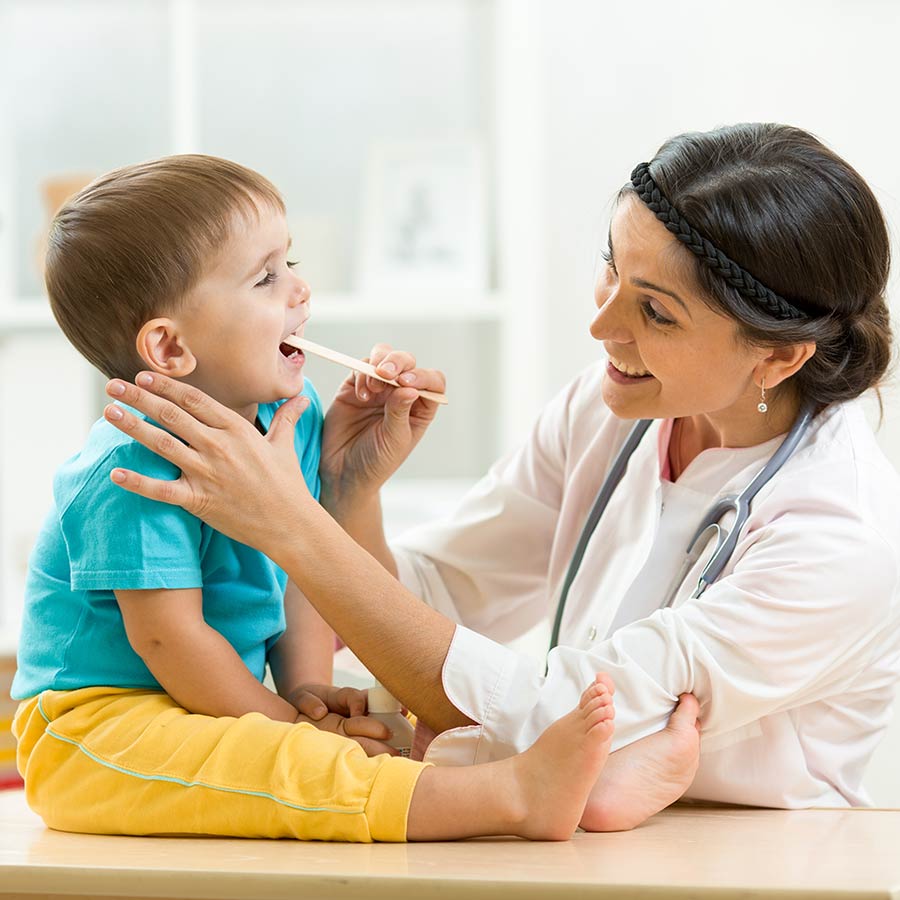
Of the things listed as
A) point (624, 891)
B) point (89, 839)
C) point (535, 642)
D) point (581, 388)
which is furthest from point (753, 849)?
point (535, 642)

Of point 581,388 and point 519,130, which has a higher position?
point 519,130

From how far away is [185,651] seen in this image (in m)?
1.23

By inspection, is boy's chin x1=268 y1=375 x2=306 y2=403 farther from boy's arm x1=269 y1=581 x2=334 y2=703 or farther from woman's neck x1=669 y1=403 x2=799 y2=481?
woman's neck x1=669 y1=403 x2=799 y2=481

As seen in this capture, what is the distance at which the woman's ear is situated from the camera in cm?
136

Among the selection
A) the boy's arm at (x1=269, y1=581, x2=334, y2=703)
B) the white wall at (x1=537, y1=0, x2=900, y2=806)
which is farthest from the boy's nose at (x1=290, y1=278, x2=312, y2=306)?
the white wall at (x1=537, y1=0, x2=900, y2=806)

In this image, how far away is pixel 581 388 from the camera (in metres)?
1.70

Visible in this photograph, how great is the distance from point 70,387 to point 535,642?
4.27 ft

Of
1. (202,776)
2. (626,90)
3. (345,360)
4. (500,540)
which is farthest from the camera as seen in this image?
(626,90)

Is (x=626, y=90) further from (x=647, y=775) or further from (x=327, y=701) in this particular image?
(x=647, y=775)

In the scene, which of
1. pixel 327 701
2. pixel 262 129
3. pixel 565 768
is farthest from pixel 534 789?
pixel 262 129

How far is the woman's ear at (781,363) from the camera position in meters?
1.36

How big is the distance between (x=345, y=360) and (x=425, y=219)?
1.86 meters

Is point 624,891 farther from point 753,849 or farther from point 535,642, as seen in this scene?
point 535,642

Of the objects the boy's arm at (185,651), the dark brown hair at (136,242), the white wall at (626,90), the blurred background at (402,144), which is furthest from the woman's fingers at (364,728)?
the white wall at (626,90)
